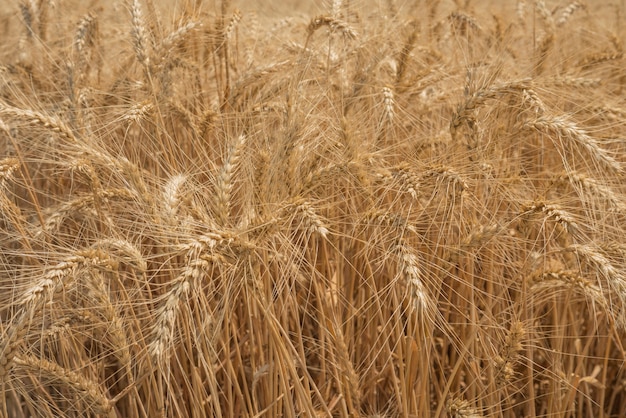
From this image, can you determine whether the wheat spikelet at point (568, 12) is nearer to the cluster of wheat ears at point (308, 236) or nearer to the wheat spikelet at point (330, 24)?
the cluster of wheat ears at point (308, 236)

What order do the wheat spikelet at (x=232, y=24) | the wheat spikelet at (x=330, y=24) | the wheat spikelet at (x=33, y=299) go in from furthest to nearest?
1. the wheat spikelet at (x=232, y=24)
2. the wheat spikelet at (x=330, y=24)
3. the wheat spikelet at (x=33, y=299)

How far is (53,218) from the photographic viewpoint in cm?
193

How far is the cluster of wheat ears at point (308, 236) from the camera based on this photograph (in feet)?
5.29

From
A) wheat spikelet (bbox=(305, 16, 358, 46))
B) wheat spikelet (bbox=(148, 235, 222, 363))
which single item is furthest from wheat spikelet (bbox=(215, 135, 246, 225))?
wheat spikelet (bbox=(305, 16, 358, 46))

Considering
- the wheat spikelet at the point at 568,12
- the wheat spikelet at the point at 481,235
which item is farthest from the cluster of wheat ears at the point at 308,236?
the wheat spikelet at the point at 568,12

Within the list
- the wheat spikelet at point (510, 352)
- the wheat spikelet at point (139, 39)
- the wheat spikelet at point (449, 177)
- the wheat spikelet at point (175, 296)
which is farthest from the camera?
the wheat spikelet at point (139, 39)

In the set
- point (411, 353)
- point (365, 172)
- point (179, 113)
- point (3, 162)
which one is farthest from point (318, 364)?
point (3, 162)

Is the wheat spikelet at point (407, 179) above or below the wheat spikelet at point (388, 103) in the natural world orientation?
below

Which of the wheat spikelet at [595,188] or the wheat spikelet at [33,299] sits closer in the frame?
the wheat spikelet at [33,299]

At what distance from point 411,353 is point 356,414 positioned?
0.25 metres

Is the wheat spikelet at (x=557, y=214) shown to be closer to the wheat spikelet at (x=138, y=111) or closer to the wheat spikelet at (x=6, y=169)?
the wheat spikelet at (x=138, y=111)

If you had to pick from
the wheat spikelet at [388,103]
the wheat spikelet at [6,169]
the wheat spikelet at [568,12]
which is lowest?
the wheat spikelet at [6,169]

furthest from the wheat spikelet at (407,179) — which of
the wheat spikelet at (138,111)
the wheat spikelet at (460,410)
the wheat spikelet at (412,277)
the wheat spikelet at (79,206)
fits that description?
the wheat spikelet at (138,111)

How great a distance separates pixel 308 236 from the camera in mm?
1703
